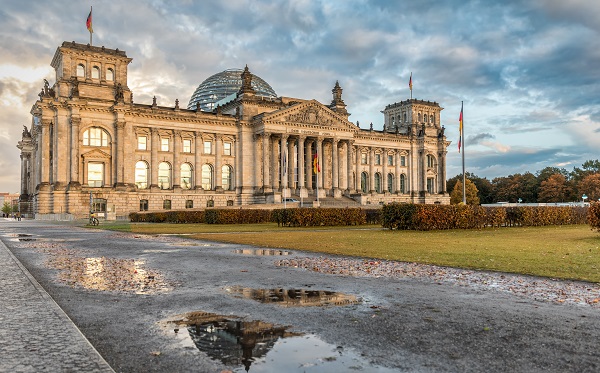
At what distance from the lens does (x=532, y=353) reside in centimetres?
594

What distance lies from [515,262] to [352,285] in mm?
6816

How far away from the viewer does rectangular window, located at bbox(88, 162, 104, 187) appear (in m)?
70.5

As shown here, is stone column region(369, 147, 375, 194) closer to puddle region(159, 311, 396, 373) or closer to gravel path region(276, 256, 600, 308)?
gravel path region(276, 256, 600, 308)

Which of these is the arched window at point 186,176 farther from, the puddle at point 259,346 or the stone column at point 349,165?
the puddle at point 259,346

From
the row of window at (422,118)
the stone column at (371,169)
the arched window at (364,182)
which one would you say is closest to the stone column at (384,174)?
the stone column at (371,169)

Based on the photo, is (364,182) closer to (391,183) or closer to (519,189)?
(391,183)

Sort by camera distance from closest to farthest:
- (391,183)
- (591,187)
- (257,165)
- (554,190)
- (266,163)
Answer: (266,163) → (257,165) → (391,183) → (591,187) → (554,190)

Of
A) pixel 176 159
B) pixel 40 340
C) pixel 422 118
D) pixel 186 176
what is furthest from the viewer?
pixel 422 118

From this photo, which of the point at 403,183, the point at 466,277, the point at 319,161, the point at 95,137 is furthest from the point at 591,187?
the point at 466,277

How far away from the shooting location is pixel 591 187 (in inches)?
4540

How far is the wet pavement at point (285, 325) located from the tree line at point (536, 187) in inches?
4306

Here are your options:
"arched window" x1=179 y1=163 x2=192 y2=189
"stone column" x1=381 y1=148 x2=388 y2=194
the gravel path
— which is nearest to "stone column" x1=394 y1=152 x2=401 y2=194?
"stone column" x1=381 y1=148 x2=388 y2=194

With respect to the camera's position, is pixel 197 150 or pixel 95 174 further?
pixel 197 150

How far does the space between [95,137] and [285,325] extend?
70798 millimetres
